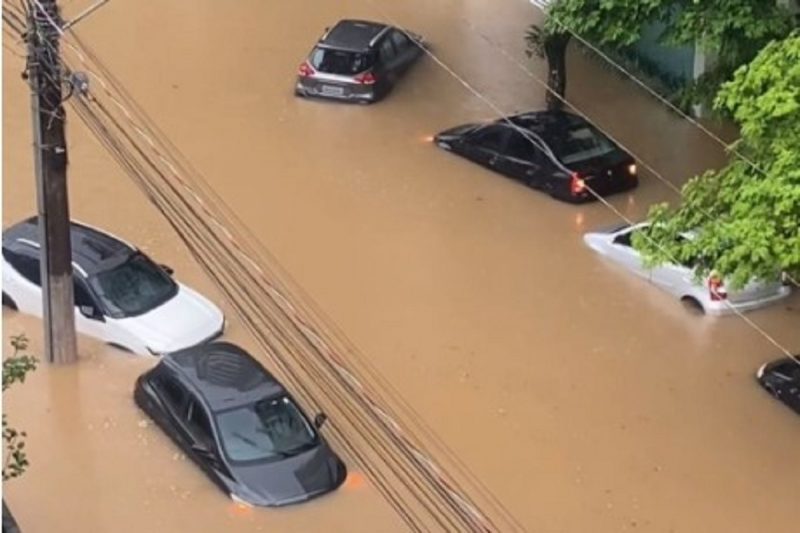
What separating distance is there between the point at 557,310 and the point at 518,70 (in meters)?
7.49

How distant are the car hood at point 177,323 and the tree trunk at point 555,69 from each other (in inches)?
283

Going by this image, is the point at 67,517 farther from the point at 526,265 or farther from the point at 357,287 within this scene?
the point at 526,265

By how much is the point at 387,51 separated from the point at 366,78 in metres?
0.92

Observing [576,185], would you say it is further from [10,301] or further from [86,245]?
[10,301]

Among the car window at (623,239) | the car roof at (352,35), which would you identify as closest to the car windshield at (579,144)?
the car window at (623,239)

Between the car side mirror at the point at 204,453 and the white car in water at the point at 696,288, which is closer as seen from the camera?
the car side mirror at the point at 204,453

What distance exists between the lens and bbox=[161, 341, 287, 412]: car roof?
45.5 ft

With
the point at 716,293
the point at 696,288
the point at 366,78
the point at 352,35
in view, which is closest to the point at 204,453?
the point at 696,288

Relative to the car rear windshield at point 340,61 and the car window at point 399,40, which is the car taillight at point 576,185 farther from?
the car window at point 399,40

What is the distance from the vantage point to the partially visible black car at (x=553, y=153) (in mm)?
19484

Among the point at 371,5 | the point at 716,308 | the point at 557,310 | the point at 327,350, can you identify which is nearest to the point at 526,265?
the point at 557,310

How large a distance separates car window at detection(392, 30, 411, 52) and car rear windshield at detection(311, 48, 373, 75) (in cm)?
99

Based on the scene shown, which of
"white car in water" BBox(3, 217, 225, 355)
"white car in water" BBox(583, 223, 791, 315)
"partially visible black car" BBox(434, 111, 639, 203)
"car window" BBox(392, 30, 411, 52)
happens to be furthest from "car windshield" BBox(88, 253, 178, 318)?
"car window" BBox(392, 30, 411, 52)

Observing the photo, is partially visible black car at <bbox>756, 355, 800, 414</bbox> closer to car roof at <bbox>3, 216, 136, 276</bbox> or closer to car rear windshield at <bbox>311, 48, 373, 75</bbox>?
car roof at <bbox>3, 216, 136, 276</bbox>
